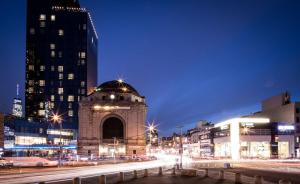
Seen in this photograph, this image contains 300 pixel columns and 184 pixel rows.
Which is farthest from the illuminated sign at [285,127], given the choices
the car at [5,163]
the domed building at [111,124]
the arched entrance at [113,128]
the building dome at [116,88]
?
the car at [5,163]

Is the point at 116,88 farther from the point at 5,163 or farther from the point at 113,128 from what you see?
the point at 5,163

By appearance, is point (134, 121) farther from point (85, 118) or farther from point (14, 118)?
point (14, 118)

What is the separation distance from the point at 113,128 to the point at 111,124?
148 cm

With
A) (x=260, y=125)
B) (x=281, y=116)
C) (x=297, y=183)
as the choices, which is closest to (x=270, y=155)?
(x=260, y=125)

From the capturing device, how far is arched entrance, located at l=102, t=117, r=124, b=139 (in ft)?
477

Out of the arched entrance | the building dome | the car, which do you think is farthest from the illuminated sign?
the car

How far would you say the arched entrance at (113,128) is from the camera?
14538 centimetres

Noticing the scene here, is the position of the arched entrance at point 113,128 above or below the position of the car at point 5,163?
above

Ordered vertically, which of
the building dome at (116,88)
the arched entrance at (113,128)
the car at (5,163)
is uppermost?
the building dome at (116,88)

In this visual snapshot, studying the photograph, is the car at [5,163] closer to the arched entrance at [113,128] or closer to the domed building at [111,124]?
the domed building at [111,124]

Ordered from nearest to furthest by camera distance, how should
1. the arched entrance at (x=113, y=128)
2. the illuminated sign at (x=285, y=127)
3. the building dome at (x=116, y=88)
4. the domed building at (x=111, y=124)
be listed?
the illuminated sign at (x=285, y=127), the domed building at (x=111, y=124), the arched entrance at (x=113, y=128), the building dome at (x=116, y=88)

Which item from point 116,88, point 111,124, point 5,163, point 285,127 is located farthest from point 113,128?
point 5,163

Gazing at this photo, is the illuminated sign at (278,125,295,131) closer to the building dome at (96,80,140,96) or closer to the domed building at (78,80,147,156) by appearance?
the domed building at (78,80,147,156)

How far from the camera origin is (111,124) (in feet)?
479
